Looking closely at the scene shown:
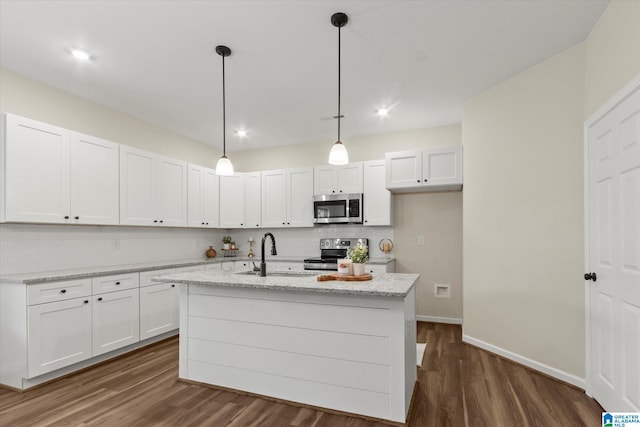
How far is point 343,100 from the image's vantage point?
12.9 ft

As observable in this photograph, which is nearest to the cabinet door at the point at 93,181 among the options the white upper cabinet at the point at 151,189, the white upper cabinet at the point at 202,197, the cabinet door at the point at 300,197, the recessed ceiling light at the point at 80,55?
the white upper cabinet at the point at 151,189

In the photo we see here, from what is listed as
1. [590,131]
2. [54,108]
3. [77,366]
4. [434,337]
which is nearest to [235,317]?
[77,366]

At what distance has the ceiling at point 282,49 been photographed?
7.75ft

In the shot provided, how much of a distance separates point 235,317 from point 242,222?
3093 mm

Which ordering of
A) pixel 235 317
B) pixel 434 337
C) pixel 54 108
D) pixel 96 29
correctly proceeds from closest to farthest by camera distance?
pixel 96 29 < pixel 235 317 < pixel 54 108 < pixel 434 337

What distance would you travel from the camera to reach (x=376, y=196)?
4.85 metres

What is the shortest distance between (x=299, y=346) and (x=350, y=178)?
2.99 meters

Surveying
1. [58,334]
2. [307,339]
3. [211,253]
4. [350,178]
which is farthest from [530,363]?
[211,253]

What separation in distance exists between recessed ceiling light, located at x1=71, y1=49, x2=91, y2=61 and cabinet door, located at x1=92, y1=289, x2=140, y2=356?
2.17 m

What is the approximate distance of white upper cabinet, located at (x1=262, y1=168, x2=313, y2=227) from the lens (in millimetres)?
5285

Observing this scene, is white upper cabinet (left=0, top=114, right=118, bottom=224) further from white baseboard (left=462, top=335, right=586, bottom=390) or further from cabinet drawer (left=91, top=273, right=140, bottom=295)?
white baseboard (left=462, top=335, right=586, bottom=390)

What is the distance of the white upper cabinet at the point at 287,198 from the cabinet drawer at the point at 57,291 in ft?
9.01

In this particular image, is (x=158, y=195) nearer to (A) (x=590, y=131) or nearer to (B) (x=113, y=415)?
(B) (x=113, y=415)

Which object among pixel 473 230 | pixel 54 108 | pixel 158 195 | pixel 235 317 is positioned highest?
pixel 54 108
